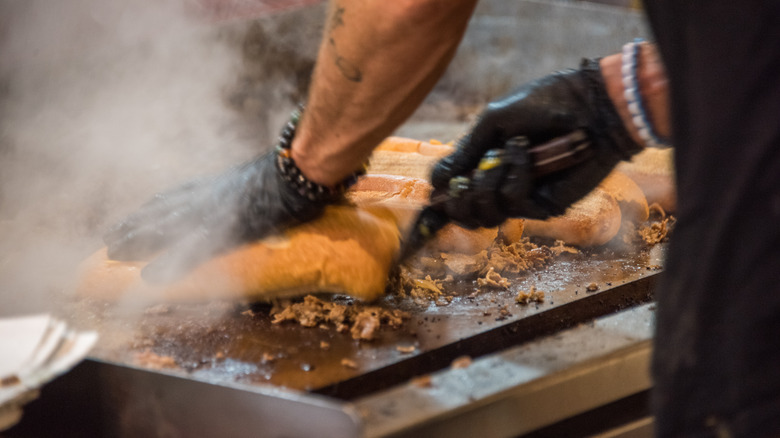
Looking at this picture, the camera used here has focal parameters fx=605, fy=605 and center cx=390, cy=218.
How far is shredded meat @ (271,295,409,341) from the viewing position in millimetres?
1679

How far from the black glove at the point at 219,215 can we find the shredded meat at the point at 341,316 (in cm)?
25

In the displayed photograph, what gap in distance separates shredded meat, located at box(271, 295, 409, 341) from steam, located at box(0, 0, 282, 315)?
928 mm

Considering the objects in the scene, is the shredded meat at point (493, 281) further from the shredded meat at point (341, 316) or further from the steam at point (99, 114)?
the steam at point (99, 114)

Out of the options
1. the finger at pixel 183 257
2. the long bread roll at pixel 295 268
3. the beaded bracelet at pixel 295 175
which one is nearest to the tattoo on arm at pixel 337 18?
the beaded bracelet at pixel 295 175

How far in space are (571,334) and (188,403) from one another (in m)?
0.88

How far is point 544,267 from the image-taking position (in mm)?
2074

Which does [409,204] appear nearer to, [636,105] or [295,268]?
[295,268]

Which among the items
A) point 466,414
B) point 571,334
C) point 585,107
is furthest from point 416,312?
point 585,107

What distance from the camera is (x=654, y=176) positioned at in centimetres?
259

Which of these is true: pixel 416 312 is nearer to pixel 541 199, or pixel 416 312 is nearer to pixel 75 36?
pixel 541 199

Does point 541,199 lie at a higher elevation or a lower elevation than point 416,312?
higher

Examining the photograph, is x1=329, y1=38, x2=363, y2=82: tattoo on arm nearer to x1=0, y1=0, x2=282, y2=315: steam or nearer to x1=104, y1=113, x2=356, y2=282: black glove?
x1=104, y1=113, x2=356, y2=282: black glove

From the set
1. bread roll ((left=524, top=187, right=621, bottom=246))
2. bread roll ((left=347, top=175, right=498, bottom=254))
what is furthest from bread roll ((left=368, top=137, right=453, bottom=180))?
bread roll ((left=524, top=187, right=621, bottom=246))

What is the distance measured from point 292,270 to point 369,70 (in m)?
0.67
